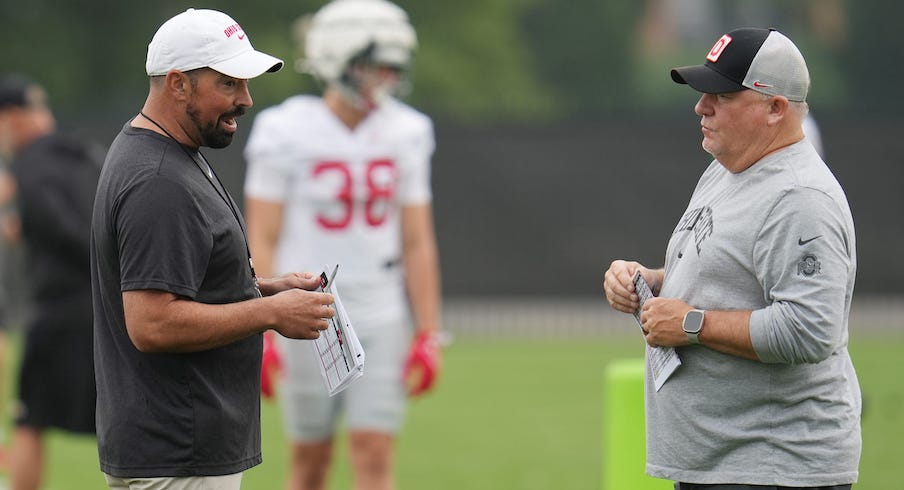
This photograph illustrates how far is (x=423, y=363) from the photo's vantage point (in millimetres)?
6508

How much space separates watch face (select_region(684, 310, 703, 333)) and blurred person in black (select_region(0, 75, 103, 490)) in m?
3.84

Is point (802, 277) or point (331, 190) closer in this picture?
point (802, 277)

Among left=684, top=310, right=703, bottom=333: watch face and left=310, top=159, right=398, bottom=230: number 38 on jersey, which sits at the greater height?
left=684, top=310, right=703, bottom=333: watch face

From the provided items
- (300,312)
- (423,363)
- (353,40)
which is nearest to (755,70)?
(300,312)

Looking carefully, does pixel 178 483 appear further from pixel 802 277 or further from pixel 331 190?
pixel 331 190

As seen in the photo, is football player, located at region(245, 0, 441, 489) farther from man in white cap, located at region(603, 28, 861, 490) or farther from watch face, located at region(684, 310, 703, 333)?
watch face, located at region(684, 310, 703, 333)

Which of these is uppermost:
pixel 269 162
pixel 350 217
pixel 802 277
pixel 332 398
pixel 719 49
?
pixel 719 49

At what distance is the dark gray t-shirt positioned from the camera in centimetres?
375

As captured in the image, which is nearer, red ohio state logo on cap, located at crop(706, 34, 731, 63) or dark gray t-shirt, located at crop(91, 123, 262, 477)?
dark gray t-shirt, located at crop(91, 123, 262, 477)

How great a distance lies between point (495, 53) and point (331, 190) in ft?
77.2

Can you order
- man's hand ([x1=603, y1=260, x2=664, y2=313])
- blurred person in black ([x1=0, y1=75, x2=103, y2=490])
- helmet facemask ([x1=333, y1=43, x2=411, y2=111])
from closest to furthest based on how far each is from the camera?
man's hand ([x1=603, y1=260, x2=664, y2=313])
helmet facemask ([x1=333, y1=43, x2=411, y2=111])
blurred person in black ([x1=0, y1=75, x2=103, y2=490])

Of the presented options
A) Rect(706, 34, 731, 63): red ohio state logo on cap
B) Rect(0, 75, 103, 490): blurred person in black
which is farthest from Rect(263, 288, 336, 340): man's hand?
Rect(0, 75, 103, 490): blurred person in black

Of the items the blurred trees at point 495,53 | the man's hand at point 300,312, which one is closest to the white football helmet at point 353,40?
the man's hand at point 300,312

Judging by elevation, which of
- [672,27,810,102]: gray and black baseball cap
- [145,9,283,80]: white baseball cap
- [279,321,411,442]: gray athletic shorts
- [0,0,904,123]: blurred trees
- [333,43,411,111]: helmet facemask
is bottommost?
[0,0,904,123]: blurred trees
